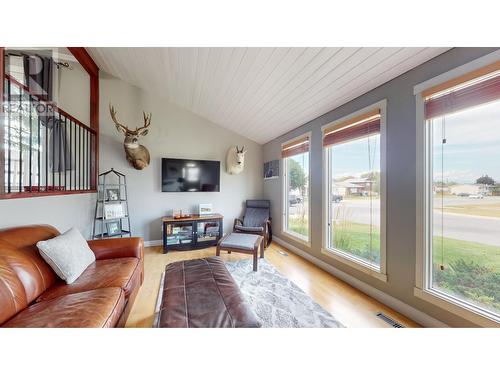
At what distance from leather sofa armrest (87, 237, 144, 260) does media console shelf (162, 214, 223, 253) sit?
1.27 meters

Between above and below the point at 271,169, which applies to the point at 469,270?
below

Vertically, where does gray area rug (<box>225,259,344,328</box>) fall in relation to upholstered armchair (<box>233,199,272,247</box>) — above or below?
below

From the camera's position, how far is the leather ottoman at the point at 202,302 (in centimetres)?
103

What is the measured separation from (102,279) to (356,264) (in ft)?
8.36

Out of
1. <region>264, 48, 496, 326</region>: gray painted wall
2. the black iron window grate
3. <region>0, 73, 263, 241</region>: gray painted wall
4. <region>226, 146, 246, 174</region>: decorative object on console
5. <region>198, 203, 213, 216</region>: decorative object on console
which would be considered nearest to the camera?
<region>264, 48, 496, 326</region>: gray painted wall

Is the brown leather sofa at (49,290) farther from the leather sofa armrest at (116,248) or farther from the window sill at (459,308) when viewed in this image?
the window sill at (459,308)

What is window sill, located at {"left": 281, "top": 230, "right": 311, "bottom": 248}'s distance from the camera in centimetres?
300

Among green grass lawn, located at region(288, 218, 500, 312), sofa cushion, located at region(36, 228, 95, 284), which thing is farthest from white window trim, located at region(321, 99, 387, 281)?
Answer: sofa cushion, located at region(36, 228, 95, 284)

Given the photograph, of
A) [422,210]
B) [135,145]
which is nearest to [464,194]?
[422,210]

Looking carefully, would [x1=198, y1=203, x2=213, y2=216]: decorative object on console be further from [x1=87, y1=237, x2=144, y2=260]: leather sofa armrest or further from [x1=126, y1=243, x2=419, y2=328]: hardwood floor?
[x1=87, y1=237, x2=144, y2=260]: leather sofa armrest

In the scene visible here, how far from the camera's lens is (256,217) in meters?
3.97

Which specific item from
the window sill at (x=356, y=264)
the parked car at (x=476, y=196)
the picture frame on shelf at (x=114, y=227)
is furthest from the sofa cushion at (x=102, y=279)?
the parked car at (x=476, y=196)

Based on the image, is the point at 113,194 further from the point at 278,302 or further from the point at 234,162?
the point at 278,302

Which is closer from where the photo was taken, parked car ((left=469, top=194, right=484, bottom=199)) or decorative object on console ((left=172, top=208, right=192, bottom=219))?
parked car ((left=469, top=194, right=484, bottom=199))
